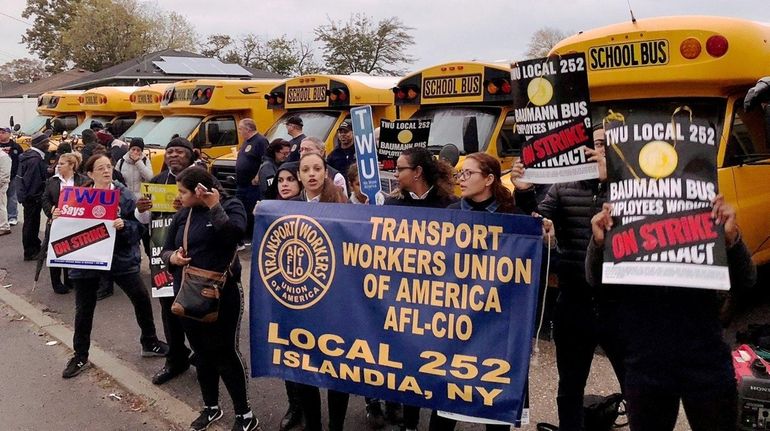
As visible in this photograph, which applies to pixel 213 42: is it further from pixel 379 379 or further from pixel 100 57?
pixel 379 379

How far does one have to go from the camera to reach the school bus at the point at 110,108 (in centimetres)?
1688

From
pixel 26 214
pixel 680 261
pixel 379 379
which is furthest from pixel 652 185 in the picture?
pixel 26 214

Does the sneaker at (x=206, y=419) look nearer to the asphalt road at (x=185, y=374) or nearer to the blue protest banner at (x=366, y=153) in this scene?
the asphalt road at (x=185, y=374)

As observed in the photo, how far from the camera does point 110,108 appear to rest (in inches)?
676

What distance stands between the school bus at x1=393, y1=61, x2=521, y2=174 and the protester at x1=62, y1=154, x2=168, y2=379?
3739 mm

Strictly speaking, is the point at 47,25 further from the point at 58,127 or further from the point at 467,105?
the point at 467,105

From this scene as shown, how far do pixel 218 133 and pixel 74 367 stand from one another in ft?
24.9

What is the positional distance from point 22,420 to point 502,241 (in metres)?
3.87

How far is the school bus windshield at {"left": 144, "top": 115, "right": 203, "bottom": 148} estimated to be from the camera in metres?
12.6

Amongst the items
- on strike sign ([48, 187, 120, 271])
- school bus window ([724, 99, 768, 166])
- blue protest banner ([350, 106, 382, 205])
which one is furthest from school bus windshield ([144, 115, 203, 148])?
school bus window ([724, 99, 768, 166])

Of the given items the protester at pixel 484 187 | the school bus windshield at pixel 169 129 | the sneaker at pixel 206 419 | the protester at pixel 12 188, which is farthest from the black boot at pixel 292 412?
the protester at pixel 12 188

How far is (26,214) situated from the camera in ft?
32.7

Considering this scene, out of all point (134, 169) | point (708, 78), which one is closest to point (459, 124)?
point (708, 78)

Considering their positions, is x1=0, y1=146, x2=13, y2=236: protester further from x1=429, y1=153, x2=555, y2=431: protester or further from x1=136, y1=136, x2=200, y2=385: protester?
x1=429, y1=153, x2=555, y2=431: protester
